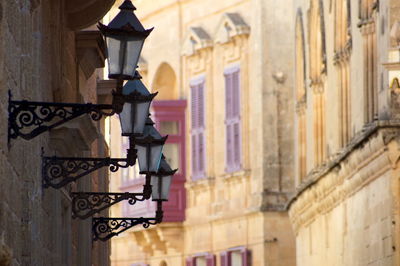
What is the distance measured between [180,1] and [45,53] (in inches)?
1352

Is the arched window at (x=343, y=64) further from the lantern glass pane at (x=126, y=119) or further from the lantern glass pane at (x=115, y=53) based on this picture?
the lantern glass pane at (x=115, y=53)

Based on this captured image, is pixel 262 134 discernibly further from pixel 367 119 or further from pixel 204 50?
pixel 367 119

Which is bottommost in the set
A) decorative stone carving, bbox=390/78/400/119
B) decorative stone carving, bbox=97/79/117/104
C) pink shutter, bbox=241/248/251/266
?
decorative stone carving, bbox=97/79/117/104

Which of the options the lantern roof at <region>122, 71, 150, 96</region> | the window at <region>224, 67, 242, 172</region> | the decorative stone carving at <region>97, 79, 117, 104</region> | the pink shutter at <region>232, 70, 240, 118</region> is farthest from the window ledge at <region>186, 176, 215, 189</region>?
the lantern roof at <region>122, 71, 150, 96</region>

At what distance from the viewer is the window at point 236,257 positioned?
45.3m

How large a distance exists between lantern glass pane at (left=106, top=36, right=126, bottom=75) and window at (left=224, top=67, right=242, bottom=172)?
32.6 meters

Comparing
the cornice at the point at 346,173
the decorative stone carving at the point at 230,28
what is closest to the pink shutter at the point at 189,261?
the decorative stone carving at the point at 230,28

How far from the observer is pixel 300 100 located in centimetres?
3928

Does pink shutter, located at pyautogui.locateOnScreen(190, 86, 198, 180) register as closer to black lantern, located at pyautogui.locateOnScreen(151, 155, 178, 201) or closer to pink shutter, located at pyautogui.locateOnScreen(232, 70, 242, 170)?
pink shutter, located at pyautogui.locateOnScreen(232, 70, 242, 170)

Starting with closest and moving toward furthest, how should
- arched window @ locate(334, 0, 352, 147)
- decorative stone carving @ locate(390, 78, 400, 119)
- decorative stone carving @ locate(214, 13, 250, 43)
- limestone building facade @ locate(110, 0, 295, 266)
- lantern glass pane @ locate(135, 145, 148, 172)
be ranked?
lantern glass pane @ locate(135, 145, 148, 172) < decorative stone carving @ locate(390, 78, 400, 119) < arched window @ locate(334, 0, 352, 147) < limestone building facade @ locate(110, 0, 295, 266) < decorative stone carving @ locate(214, 13, 250, 43)

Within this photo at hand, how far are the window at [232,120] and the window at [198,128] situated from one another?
167cm

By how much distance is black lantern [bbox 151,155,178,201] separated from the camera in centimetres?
2001

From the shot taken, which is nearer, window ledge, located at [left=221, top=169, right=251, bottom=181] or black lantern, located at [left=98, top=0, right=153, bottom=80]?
black lantern, located at [left=98, top=0, right=153, bottom=80]

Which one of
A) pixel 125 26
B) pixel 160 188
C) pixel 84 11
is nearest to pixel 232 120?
pixel 160 188
